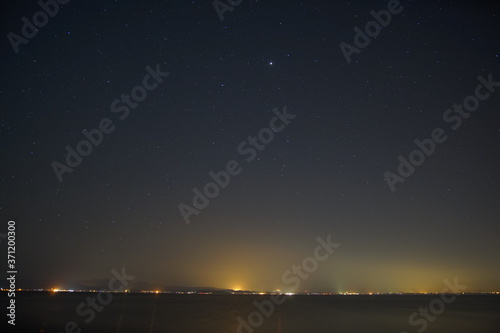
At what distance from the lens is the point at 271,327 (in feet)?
75.7

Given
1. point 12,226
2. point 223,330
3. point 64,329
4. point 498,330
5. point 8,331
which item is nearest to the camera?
point 12,226

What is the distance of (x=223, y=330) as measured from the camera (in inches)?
835

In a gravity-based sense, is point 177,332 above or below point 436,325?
above

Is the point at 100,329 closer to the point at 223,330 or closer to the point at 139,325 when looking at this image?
the point at 139,325

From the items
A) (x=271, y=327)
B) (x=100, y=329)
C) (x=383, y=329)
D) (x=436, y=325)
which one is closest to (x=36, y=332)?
(x=100, y=329)

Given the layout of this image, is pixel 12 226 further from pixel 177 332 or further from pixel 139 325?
pixel 139 325

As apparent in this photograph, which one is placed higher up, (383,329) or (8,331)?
(8,331)

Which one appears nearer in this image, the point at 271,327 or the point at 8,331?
the point at 8,331

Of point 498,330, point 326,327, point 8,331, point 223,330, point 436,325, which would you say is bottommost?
point 498,330

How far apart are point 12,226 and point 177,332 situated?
11.3 meters

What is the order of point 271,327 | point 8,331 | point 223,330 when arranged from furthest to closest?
point 271,327
point 223,330
point 8,331

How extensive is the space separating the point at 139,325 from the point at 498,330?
25.0 metres

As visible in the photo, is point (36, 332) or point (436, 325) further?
point (436, 325)

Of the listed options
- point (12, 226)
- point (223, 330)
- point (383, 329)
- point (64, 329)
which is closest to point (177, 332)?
point (223, 330)
